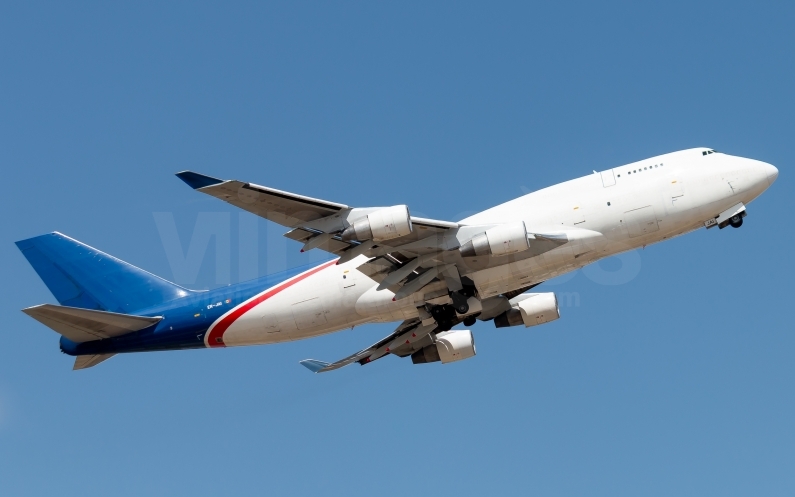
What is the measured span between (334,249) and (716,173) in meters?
15.1

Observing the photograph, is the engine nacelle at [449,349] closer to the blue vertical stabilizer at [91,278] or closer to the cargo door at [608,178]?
the cargo door at [608,178]

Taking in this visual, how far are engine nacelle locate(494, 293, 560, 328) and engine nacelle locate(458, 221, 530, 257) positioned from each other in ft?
24.8

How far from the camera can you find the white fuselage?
1437 inches

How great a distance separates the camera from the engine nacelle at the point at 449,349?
44.2 m

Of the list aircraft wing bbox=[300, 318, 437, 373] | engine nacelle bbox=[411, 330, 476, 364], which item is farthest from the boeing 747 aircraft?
engine nacelle bbox=[411, 330, 476, 364]

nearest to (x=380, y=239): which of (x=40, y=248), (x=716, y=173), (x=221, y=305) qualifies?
(x=221, y=305)

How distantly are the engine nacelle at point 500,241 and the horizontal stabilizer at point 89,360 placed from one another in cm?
1709

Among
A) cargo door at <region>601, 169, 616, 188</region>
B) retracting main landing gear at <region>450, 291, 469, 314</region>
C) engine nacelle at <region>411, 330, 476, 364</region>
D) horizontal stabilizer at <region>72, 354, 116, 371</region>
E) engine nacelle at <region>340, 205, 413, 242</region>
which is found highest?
cargo door at <region>601, 169, 616, 188</region>

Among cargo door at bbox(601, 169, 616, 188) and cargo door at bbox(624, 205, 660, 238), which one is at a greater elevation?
cargo door at bbox(601, 169, 616, 188)

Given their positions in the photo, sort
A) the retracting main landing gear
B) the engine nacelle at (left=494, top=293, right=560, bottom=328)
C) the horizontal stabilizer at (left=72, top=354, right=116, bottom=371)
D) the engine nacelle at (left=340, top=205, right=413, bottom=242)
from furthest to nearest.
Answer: the engine nacelle at (left=494, top=293, right=560, bottom=328)
the horizontal stabilizer at (left=72, top=354, right=116, bottom=371)
the retracting main landing gear
the engine nacelle at (left=340, top=205, right=413, bottom=242)

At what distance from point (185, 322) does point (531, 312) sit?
15.1 metres

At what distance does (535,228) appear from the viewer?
37.0 metres

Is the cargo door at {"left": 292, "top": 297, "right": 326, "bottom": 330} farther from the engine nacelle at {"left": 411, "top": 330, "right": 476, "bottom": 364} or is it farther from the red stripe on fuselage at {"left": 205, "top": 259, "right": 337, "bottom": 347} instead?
the engine nacelle at {"left": 411, "top": 330, "right": 476, "bottom": 364}

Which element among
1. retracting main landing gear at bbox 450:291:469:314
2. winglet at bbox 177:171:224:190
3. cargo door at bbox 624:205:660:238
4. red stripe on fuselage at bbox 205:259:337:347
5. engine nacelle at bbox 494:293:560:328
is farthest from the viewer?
engine nacelle at bbox 494:293:560:328
